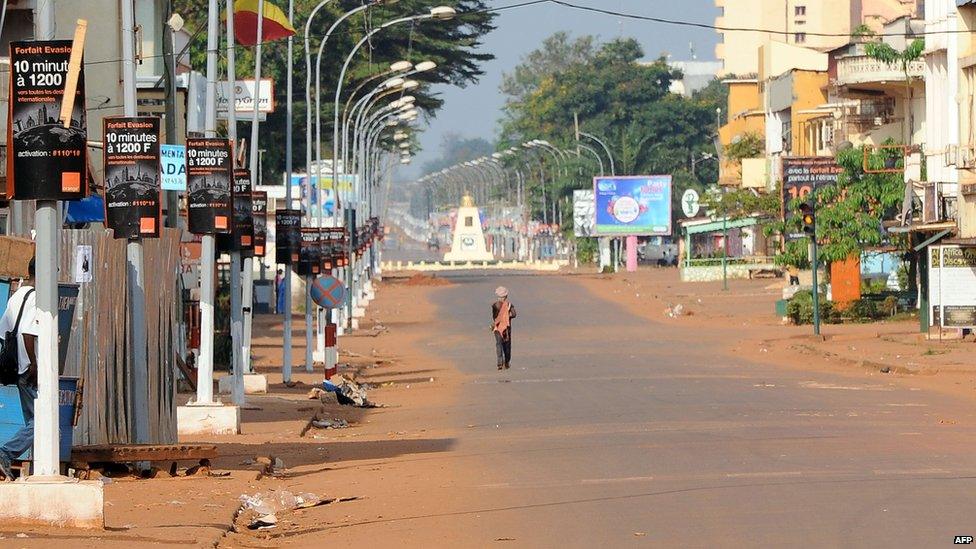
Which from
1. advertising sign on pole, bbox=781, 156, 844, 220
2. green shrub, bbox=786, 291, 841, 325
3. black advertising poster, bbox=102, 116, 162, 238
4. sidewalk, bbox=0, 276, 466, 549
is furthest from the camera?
advertising sign on pole, bbox=781, 156, 844, 220

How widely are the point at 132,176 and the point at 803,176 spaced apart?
35470 mm

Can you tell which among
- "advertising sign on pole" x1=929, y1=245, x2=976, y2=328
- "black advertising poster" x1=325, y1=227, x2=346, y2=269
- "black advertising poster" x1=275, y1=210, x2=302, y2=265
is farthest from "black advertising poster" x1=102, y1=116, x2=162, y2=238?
"advertising sign on pole" x1=929, y1=245, x2=976, y2=328

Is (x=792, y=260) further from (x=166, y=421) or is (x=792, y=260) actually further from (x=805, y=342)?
(x=166, y=421)

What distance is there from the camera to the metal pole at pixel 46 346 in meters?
11.7

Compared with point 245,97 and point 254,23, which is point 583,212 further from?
point 245,97

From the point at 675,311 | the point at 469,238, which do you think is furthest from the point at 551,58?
the point at 675,311

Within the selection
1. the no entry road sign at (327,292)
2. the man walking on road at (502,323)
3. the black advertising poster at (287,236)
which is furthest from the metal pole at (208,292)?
the man walking on road at (502,323)

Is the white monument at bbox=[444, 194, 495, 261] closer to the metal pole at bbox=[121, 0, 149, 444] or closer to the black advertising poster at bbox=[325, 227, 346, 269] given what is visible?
the black advertising poster at bbox=[325, 227, 346, 269]

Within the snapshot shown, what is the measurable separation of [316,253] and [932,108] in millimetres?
16942

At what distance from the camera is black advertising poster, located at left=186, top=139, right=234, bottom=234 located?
20031 millimetres

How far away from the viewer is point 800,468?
14.8m

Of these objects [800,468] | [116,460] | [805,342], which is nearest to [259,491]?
[116,460]

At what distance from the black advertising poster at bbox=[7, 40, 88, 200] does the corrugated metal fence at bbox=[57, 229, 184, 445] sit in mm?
4118

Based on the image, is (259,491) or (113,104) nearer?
(259,491)
